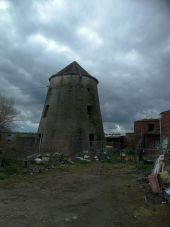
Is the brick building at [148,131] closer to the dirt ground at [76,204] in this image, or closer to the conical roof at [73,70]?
the conical roof at [73,70]

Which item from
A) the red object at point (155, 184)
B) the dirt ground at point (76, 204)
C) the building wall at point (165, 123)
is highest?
the building wall at point (165, 123)

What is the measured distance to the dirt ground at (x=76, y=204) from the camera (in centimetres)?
662

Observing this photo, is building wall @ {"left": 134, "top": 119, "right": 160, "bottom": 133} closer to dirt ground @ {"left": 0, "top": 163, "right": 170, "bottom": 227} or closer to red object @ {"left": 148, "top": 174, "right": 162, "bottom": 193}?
dirt ground @ {"left": 0, "top": 163, "right": 170, "bottom": 227}

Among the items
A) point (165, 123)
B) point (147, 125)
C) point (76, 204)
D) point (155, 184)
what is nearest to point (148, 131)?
point (147, 125)

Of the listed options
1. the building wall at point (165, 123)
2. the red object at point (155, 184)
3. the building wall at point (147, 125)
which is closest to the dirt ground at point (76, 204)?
the red object at point (155, 184)

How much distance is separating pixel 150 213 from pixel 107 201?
5.69ft

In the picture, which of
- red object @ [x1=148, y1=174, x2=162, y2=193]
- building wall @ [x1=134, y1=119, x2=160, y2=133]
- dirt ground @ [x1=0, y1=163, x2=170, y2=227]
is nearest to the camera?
dirt ground @ [x1=0, y1=163, x2=170, y2=227]

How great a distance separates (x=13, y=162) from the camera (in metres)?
16.6

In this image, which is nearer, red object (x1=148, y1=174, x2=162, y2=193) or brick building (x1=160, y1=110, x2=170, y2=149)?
red object (x1=148, y1=174, x2=162, y2=193)

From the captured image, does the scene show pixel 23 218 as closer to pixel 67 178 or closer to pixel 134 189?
pixel 134 189

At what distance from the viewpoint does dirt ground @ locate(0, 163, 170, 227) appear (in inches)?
261

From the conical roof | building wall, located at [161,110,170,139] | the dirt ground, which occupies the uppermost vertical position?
the conical roof

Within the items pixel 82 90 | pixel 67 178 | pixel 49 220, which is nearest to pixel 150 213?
pixel 49 220

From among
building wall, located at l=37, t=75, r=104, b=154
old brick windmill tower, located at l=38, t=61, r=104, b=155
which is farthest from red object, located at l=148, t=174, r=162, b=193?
building wall, located at l=37, t=75, r=104, b=154
